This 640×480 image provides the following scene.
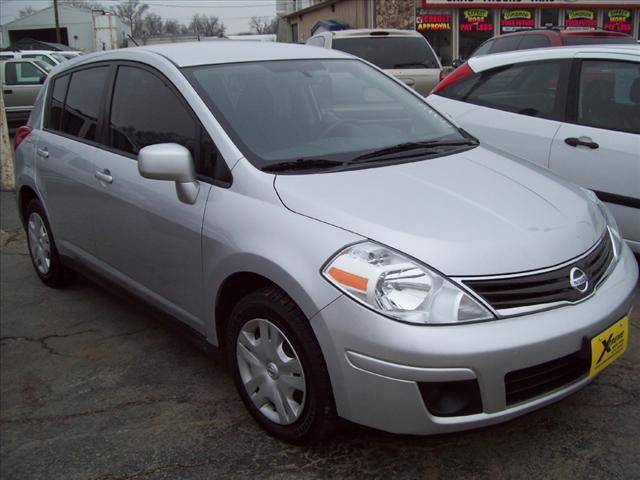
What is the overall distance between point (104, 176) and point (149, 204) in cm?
53

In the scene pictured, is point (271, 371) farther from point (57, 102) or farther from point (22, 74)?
point (22, 74)

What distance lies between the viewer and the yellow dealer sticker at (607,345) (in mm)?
2428

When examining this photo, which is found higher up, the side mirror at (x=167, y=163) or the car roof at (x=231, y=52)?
the car roof at (x=231, y=52)

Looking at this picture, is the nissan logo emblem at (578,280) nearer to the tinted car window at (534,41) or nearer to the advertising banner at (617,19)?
the tinted car window at (534,41)

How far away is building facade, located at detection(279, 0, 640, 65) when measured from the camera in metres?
22.3

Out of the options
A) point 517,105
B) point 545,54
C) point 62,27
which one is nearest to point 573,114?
point 517,105

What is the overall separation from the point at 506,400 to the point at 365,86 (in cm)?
199

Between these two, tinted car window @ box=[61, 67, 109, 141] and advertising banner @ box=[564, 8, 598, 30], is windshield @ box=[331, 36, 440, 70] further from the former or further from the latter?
advertising banner @ box=[564, 8, 598, 30]

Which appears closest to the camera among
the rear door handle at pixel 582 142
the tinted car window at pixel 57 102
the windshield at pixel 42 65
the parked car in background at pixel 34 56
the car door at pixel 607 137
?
the car door at pixel 607 137

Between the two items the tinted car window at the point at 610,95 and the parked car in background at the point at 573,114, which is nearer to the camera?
the parked car in background at the point at 573,114

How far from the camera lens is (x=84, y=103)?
4102 mm

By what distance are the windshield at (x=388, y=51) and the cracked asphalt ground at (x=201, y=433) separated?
7062 millimetres

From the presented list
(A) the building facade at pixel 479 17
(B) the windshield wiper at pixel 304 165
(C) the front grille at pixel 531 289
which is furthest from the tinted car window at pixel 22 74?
(C) the front grille at pixel 531 289

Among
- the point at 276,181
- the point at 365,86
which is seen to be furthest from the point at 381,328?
the point at 365,86
